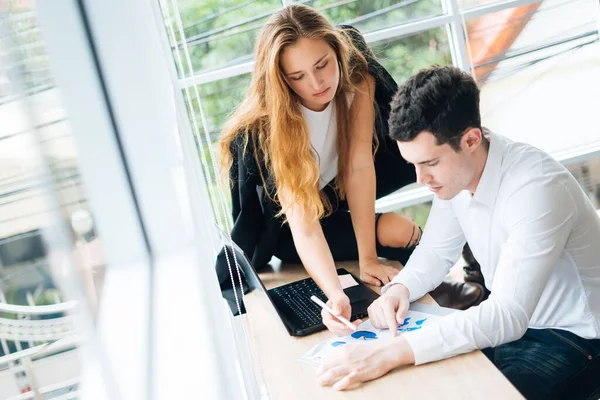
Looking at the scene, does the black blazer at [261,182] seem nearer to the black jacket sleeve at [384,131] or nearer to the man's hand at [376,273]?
the black jacket sleeve at [384,131]

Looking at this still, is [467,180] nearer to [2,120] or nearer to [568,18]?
[2,120]

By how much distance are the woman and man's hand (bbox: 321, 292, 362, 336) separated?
0.08m

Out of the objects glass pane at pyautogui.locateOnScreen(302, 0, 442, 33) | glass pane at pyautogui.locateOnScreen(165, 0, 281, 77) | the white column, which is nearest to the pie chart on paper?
the white column

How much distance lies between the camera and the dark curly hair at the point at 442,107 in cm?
144

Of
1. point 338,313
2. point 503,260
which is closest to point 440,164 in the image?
point 503,260

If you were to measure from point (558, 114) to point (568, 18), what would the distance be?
0.48 meters

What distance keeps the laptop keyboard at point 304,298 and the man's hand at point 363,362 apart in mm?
279

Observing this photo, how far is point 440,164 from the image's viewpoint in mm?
1471

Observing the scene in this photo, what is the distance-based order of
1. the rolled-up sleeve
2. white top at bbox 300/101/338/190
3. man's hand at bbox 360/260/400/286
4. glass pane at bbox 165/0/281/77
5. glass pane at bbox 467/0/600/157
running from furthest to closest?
glass pane at bbox 467/0/600/157
glass pane at bbox 165/0/281/77
white top at bbox 300/101/338/190
man's hand at bbox 360/260/400/286
the rolled-up sleeve

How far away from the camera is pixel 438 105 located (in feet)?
4.75

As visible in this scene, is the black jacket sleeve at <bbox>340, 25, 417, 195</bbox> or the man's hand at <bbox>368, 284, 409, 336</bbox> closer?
the man's hand at <bbox>368, 284, 409, 336</bbox>

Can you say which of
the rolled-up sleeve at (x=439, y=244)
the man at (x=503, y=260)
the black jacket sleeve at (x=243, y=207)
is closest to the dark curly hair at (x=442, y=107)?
the man at (x=503, y=260)

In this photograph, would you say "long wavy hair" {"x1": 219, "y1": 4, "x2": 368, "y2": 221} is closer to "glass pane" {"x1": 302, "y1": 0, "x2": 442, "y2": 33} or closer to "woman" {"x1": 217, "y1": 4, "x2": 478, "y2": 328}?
"woman" {"x1": 217, "y1": 4, "x2": 478, "y2": 328}

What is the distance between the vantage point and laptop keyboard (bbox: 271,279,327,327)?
1.57 metres
